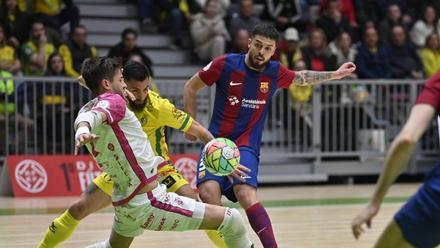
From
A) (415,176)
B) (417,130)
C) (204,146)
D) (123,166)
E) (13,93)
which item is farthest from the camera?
(415,176)

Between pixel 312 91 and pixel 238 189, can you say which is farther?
pixel 312 91

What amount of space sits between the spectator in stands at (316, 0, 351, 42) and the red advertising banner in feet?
16.5

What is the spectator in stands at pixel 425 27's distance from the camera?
1822cm

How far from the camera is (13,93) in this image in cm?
1391

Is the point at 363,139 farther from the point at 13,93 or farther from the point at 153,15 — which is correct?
the point at 13,93

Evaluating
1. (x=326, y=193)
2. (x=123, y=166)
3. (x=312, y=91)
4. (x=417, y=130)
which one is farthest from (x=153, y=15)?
(x=417, y=130)

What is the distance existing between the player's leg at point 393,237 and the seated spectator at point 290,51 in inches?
441

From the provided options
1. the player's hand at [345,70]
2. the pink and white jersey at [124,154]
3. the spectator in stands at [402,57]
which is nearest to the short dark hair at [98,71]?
the pink and white jersey at [124,154]

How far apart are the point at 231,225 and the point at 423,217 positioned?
6.94 ft

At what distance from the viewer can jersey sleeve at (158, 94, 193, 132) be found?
6961mm

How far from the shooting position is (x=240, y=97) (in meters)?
7.75

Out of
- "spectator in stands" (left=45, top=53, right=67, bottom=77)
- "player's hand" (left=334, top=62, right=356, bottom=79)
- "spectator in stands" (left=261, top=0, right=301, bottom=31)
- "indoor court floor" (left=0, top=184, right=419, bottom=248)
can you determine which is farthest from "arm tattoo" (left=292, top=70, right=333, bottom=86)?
"spectator in stands" (left=261, top=0, right=301, bottom=31)

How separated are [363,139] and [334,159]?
2.02 feet

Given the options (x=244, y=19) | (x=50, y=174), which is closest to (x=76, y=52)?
(x=50, y=174)
